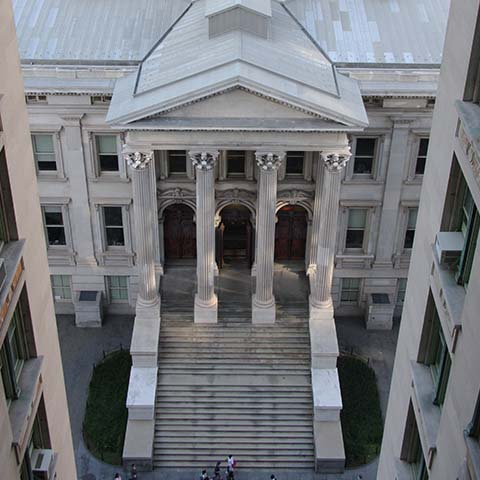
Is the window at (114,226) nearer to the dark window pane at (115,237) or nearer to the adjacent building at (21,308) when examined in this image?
the dark window pane at (115,237)

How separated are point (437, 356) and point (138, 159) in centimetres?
2251

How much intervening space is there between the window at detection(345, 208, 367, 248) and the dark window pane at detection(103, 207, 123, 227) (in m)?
12.9

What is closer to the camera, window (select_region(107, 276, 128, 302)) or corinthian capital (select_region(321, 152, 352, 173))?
corinthian capital (select_region(321, 152, 352, 173))

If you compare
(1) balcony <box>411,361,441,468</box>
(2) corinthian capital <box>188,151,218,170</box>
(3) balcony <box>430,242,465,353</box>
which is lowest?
(2) corinthian capital <box>188,151,218,170</box>

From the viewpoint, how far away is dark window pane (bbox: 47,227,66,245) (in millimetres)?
45844

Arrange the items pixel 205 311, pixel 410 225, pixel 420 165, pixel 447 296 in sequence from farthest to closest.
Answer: pixel 410 225 → pixel 420 165 → pixel 205 311 → pixel 447 296

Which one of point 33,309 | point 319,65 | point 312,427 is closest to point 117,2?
point 319,65

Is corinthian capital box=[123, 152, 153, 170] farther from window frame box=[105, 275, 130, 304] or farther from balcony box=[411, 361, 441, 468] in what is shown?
balcony box=[411, 361, 441, 468]

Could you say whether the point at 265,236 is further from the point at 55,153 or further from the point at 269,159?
the point at 55,153

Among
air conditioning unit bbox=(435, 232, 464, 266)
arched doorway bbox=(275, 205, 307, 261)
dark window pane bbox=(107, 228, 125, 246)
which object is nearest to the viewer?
air conditioning unit bbox=(435, 232, 464, 266)

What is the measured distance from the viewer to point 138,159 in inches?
1486

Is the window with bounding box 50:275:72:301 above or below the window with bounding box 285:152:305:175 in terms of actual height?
below

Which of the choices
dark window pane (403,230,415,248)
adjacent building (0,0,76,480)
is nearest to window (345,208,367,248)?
dark window pane (403,230,415,248)

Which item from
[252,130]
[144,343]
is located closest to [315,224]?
[252,130]
